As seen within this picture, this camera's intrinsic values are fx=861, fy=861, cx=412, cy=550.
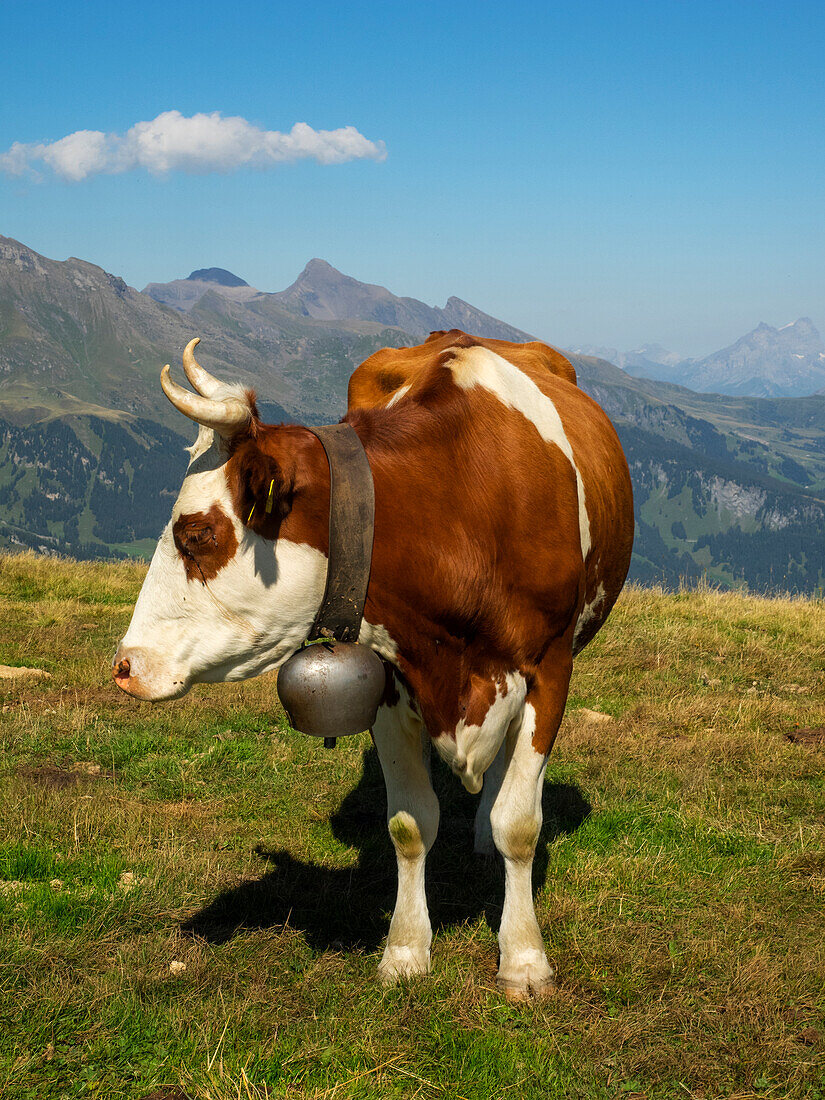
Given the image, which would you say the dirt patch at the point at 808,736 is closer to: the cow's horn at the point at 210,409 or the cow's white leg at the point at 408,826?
the cow's white leg at the point at 408,826

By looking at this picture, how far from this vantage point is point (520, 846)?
421 centimetres

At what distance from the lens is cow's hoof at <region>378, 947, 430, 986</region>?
4.19m

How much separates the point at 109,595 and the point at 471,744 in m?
10.2

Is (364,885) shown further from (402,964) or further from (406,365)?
(406,365)

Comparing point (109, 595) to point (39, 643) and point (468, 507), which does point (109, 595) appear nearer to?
point (39, 643)

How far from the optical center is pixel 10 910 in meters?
4.41

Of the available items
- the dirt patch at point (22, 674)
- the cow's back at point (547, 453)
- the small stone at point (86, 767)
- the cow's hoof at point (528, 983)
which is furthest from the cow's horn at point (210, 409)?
the dirt patch at point (22, 674)

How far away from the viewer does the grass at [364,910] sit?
11.3 ft

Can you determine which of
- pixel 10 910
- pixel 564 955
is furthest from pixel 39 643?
pixel 564 955

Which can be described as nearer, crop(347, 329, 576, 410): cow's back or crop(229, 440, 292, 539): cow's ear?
crop(229, 440, 292, 539): cow's ear

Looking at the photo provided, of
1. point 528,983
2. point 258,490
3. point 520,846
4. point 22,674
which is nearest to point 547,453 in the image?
point 258,490

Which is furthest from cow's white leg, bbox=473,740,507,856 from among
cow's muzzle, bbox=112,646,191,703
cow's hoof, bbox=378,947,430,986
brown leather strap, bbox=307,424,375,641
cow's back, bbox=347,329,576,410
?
cow's muzzle, bbox=112,646,191,703

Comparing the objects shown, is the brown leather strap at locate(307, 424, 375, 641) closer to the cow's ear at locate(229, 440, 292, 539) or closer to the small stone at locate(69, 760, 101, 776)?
the cow's ear at locate(229, 440, 292, 539)

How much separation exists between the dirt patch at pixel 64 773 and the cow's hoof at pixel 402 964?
9.49ft
